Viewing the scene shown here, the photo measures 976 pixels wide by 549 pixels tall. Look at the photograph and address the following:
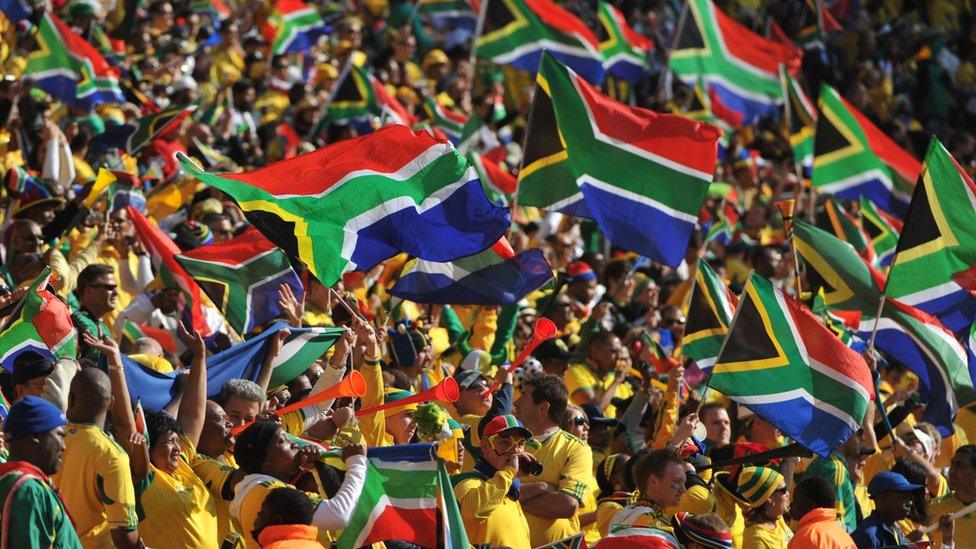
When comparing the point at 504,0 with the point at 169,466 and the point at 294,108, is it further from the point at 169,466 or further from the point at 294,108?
the point at 169,466

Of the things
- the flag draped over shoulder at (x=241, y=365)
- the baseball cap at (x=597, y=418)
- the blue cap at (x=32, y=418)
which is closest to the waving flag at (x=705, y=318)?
the baseball cap at (x=597, y=418)

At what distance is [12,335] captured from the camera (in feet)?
26.5

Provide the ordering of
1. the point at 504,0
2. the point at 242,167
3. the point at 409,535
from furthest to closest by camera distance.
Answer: the point at 504,0
the point at 242,167
the point at 409,535

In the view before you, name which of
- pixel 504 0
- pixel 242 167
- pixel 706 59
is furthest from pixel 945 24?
pixel 242 167

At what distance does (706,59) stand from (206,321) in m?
8.25

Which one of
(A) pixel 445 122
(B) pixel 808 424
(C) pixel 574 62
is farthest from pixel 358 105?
(B) pixel 808 424

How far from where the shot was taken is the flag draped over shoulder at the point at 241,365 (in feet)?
27.1

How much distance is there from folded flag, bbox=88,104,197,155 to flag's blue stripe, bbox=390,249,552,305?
8.98 feet

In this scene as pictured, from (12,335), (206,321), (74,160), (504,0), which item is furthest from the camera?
(504,0)

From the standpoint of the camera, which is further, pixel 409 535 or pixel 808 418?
pixel 808 418

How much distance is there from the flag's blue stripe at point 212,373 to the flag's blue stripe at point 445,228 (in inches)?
28.4

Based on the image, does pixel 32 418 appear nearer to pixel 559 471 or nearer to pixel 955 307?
pixel 559 471

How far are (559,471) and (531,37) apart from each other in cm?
848

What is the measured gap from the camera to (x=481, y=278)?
1017 centimetres
